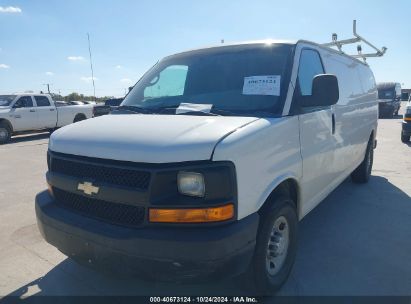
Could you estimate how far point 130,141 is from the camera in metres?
2.41

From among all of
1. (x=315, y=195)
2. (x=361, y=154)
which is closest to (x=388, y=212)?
(x=361, y=154)

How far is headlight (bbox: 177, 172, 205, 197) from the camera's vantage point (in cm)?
222

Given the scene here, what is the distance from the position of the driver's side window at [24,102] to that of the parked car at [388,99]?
19.7 metres

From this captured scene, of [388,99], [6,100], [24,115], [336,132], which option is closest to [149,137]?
[336,132]

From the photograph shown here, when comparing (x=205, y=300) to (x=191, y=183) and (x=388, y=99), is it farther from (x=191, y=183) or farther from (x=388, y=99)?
(x=388, y=99)

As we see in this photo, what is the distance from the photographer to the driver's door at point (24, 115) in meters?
14.0

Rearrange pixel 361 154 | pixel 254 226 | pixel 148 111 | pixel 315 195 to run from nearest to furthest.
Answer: pixel 254 226 < pixel 148 111 < pixel 315 195 < pixel 361 154

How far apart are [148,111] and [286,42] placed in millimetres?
1467

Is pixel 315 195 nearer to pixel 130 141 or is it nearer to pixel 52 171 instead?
pixel 130 141

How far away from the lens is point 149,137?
7.87 feet

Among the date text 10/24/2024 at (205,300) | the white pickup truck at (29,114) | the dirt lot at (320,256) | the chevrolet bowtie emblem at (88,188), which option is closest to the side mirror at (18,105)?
the white pickup truck at (29,114)

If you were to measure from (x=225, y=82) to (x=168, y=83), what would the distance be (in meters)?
0.76

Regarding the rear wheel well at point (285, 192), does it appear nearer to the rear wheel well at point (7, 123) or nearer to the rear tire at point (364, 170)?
the rear tire at point (364, 170)

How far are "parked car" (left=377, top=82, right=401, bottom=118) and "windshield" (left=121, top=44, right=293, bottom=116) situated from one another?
21627 mm
